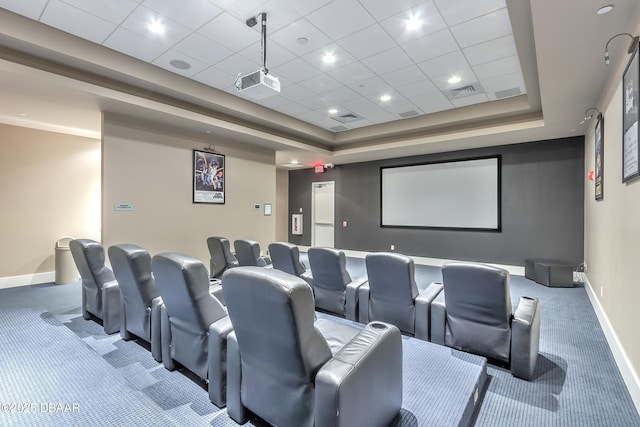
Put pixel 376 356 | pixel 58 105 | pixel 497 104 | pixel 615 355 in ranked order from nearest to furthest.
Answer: pixel 376 356 → pixel 615 355 → pixel 58 105 → pixel 497 104

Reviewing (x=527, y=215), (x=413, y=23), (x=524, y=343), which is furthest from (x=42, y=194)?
(x=527, y=215)

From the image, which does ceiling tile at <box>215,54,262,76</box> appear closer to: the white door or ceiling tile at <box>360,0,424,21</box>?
ceiling tile at <box>360,0,424,21</box>

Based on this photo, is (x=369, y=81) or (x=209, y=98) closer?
(x=369, y=81)

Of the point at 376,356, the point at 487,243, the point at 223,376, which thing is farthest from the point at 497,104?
the point at 223,376

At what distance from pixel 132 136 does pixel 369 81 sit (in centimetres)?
403

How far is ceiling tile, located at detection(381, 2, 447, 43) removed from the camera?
3.08 m

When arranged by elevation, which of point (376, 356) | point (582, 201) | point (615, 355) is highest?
point (582, 201)

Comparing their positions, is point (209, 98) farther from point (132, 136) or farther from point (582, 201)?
point (582, 201)

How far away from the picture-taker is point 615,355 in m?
2.85

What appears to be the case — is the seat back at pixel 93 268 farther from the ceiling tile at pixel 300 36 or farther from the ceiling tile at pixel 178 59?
the ceiling tile at pixel 300 36

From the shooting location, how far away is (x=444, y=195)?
7680 millimetres

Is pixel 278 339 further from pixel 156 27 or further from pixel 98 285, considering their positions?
pixel 156 27

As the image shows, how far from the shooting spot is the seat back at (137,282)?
2717mm

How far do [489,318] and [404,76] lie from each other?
11.6ft
